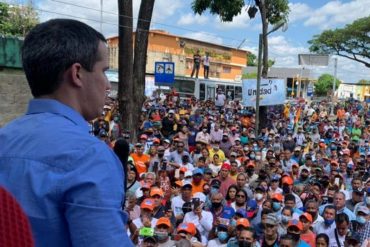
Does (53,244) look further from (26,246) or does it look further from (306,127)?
(306,127)

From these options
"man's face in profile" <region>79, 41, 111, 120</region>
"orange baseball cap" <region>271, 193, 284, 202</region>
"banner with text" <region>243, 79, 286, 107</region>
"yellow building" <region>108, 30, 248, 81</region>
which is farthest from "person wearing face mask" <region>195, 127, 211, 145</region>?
"yellow building" <region>108, 30, 248, 81</region>

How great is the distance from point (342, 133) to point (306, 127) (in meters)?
1.42

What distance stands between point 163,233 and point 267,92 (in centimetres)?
903

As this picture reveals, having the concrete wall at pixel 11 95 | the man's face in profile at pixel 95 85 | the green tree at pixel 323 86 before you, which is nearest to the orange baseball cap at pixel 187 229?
the concrete wall at pixel 11 95

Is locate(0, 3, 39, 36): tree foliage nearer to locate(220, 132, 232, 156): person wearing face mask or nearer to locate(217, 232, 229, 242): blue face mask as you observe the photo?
locate(220, 132, 232, 156): person wearing face mask

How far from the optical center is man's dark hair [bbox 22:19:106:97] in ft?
3.15

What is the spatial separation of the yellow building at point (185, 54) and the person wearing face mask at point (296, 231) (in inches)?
1235

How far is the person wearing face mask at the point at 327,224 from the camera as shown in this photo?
5.96 m

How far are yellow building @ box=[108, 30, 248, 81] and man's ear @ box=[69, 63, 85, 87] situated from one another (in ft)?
115

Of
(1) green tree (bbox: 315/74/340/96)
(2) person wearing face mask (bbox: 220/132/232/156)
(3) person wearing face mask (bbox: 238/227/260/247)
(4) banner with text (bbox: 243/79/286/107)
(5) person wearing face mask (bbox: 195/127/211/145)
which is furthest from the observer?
(1) green tree (bbox: 315/74/340/96)

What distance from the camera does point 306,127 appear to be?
56.7 feet

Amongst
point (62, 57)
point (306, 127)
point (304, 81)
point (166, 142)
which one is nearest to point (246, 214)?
point (166, 142)

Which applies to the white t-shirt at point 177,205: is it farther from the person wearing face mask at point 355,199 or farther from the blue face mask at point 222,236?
the person wearing face mask at point 355,199

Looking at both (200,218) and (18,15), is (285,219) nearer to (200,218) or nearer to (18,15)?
(200,218)
